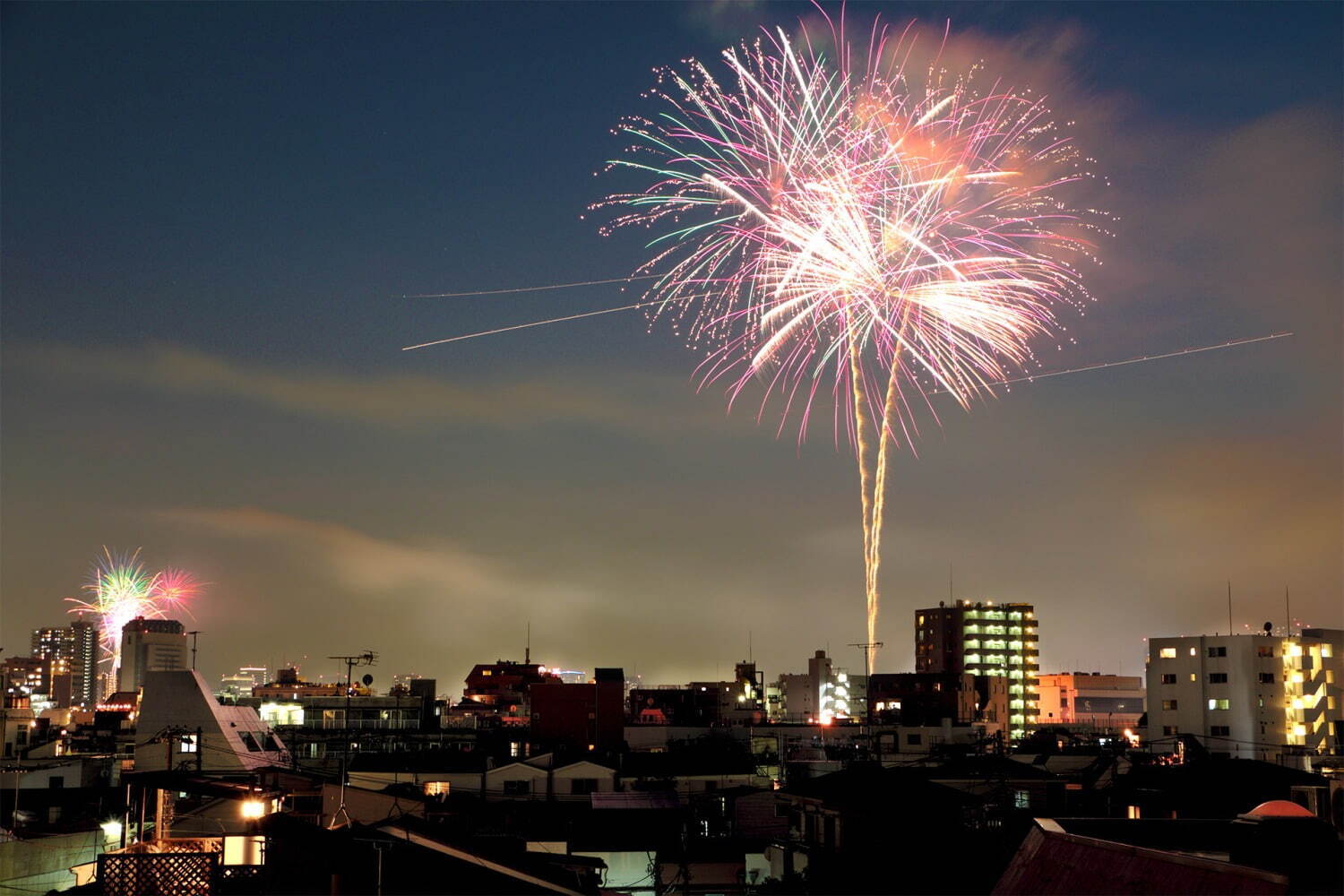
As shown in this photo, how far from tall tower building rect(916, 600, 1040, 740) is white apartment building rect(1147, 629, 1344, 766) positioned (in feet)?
174

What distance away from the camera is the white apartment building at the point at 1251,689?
8075 centimetres

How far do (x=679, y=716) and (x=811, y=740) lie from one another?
17789mm

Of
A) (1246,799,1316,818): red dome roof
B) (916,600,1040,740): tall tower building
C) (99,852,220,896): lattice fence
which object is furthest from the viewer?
(916,600,1040,740): tall tower building

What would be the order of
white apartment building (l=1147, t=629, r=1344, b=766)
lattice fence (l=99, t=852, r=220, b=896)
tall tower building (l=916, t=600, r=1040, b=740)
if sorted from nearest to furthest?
lattice fence (l=99, t=852, r=220, b=896) → white apartment building (l=1147, t=629, r=1344, b=766) → tall tower building (l=916, t=600, r=1040, b=740)

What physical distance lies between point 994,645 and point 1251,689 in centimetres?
5961

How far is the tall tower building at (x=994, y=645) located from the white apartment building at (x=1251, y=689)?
5310 cm

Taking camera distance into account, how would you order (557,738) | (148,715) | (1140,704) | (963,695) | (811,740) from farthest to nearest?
(1140,704), (963,695), (811,740), (557,738), (148,715)

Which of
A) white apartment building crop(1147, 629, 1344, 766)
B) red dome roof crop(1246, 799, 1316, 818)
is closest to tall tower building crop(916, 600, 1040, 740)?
white apartment building crop(1147, 629, 1344, 766)

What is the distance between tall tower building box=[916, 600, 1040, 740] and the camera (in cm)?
13900

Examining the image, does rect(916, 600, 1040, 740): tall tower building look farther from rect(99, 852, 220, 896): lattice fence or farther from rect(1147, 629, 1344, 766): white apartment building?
rect(99, 852, 220, 896): lattice fence

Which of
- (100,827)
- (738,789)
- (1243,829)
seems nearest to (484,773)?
(738,789)

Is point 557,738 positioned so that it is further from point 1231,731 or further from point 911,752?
point 1231,731

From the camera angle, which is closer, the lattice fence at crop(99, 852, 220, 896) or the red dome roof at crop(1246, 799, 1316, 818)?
the red dome roof at crop(1246, 799, 1316, 818)

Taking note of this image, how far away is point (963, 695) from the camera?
10438 cm
